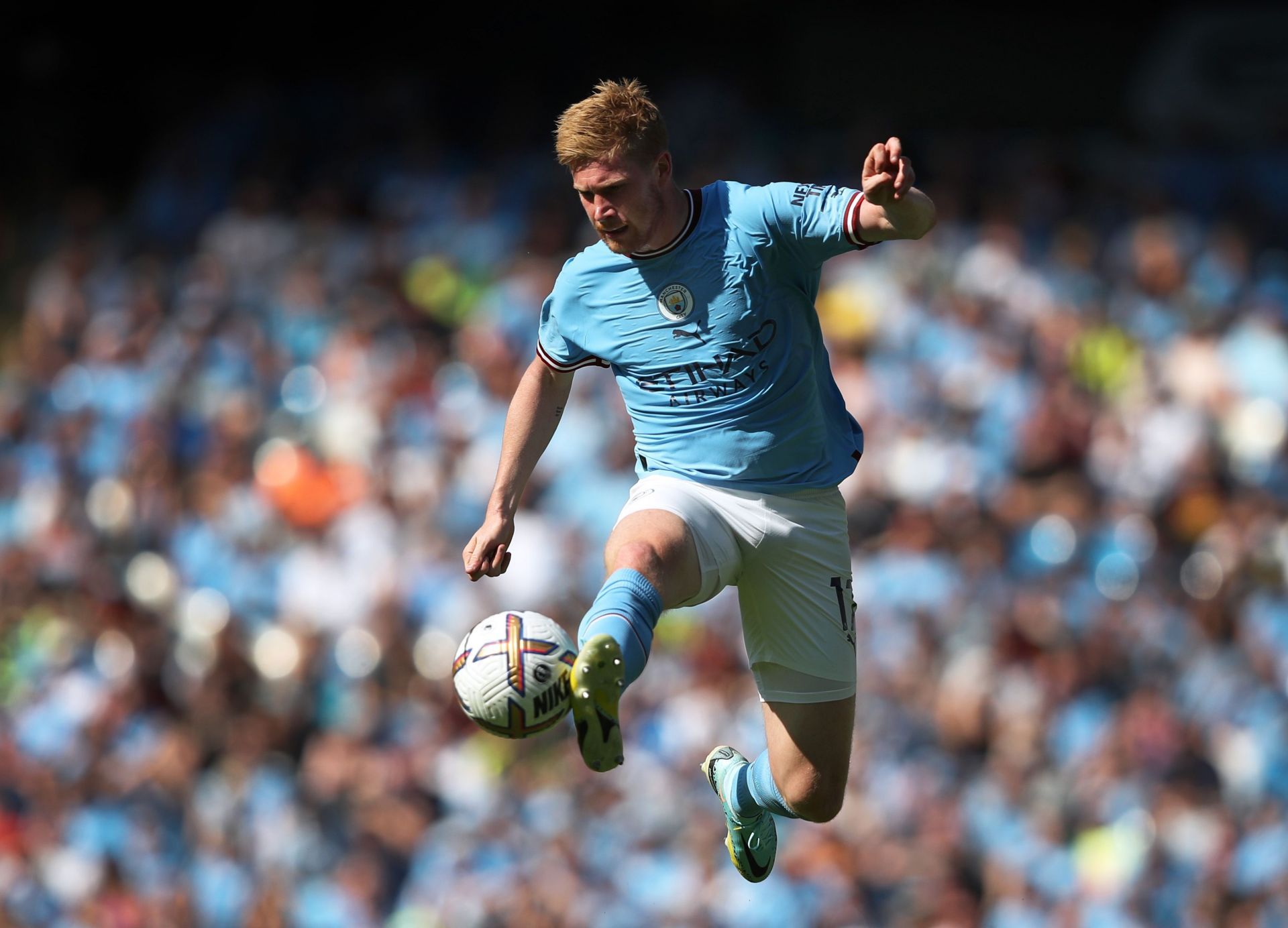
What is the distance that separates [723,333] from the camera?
20.4 ft

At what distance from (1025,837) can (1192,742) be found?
125 centimetres

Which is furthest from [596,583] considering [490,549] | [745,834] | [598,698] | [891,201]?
[891,201]

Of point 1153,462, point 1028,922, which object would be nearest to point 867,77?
point 1153,462

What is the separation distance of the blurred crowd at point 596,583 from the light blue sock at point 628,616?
19.5 feet

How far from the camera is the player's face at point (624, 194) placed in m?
5.95

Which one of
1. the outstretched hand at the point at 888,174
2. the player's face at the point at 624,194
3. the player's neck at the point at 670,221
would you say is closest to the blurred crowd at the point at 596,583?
the player's neck at the point at 670,221

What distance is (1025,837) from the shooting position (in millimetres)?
11352

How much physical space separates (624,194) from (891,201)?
35.6 inches

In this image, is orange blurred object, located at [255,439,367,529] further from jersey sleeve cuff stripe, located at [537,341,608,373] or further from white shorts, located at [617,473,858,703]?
white shorts, located at [617,473,858,703]

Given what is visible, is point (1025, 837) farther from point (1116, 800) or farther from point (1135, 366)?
point (1135, 366)

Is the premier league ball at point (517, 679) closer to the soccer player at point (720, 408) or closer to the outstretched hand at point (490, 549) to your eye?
the soccer player at point (720, 408)

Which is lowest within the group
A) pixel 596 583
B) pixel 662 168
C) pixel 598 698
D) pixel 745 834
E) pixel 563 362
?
pixel 596 583

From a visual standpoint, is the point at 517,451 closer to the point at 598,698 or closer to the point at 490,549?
the point at 490,549

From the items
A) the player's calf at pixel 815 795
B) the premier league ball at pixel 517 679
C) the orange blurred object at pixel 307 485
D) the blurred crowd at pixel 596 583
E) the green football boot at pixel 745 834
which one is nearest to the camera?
the premier league ball at pixel 517 679
